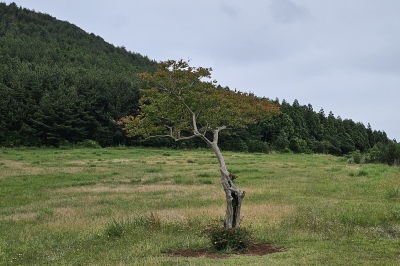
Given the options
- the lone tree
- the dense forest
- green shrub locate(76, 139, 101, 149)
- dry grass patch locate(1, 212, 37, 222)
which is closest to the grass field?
dry grass patch locate(1, 212, 37, 222)

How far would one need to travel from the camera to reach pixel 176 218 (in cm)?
1168

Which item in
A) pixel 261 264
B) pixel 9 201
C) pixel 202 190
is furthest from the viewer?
pixel 202 190

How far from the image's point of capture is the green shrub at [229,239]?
26.9 ft

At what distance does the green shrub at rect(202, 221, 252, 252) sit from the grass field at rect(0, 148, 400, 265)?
1.74ft

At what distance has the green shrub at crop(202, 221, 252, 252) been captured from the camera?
26.9ft

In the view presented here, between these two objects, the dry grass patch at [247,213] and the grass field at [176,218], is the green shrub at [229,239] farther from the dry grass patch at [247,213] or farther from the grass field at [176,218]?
the dry grass patch at [247,213]

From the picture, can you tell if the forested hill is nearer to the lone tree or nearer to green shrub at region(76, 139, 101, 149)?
green shrub at region(76, 139, 101, 149)

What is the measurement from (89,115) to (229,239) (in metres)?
51.4

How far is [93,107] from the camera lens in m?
57.0

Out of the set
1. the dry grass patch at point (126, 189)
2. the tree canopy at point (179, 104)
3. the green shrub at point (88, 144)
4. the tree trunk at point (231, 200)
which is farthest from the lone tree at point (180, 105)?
the green shrub at point (88, 144)

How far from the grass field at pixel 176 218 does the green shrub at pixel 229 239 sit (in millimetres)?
529

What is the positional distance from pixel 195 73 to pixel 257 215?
5270 millimetres

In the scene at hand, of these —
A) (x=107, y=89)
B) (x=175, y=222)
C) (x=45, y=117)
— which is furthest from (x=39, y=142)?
(x=175, y=222)

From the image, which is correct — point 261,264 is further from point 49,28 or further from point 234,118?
point 49,28
